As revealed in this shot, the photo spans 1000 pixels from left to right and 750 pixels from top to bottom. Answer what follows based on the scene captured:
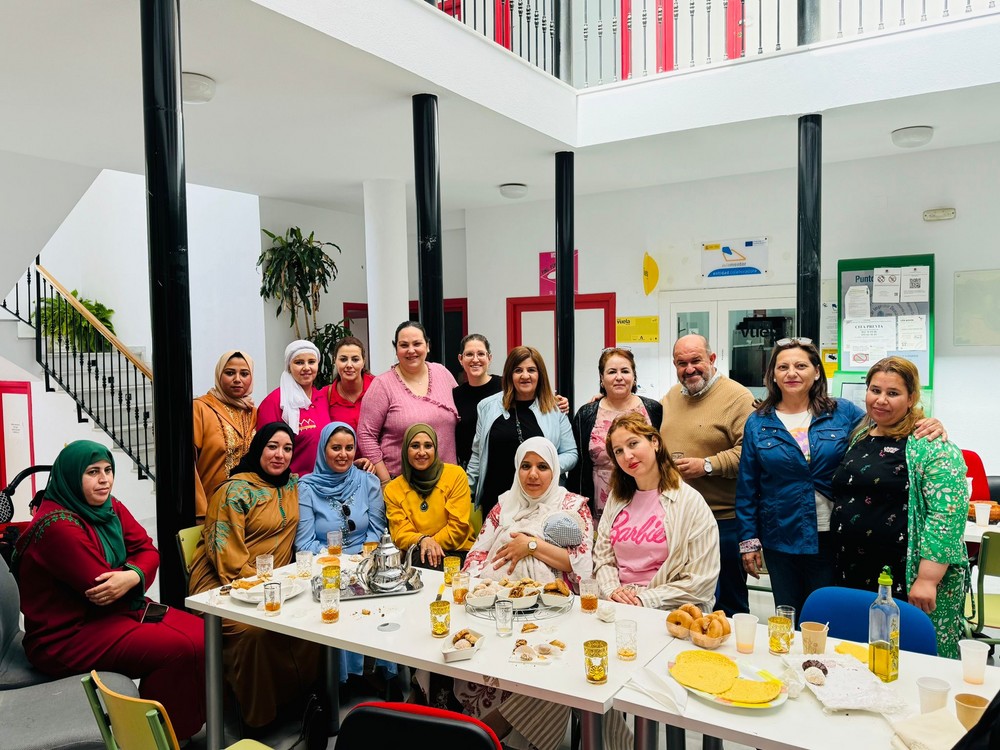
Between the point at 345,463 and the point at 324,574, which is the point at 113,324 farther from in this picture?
the point at 324,574

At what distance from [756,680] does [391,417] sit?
2376 millimetres

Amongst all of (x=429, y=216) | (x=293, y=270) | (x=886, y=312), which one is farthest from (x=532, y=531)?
(x=293, y=270)

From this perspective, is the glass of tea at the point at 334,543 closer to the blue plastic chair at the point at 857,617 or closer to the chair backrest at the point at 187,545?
the chair backrest at the point at 187,545

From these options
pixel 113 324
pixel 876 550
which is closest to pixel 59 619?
pixel 876 550

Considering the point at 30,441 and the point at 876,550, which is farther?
the point at 30,441

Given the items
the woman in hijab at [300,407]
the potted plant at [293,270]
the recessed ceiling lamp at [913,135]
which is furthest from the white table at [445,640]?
the potted plant at [293,270]

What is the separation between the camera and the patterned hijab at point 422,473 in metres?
3.60

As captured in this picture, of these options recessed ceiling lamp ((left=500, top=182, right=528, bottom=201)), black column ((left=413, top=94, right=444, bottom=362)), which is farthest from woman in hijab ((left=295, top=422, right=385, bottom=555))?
recessed ceiling lamp ((left=500, top=182, right=528, bottom=201))

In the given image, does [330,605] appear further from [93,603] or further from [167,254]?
[167,254]

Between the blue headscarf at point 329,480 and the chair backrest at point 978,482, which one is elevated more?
the blue headscarf at point 329,480

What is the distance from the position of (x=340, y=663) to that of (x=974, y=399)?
17.3 ft

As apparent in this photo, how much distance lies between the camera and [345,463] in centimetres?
350

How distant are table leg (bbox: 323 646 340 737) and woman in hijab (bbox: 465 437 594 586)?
0.66 metres

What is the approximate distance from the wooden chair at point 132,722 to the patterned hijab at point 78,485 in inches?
45.4
